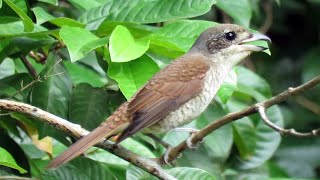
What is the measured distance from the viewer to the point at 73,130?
3346 mm

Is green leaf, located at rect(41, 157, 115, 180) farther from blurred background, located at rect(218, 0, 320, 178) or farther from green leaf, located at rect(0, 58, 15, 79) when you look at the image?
blurred background, located at rect(218, 0, 320, 178)

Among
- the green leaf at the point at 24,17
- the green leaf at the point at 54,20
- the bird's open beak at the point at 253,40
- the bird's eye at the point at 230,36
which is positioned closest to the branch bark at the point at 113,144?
the green leaf at the point at 24,17

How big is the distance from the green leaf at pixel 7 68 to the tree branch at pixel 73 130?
29.3 inches

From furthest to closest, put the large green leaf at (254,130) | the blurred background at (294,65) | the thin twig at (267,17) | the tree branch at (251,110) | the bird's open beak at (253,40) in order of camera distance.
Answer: the blurred background at (294,65)
the thin twig at (267,17)
the large green leaf at (254,130)
the bird's open beak at (253,40)
the tree branch at (251,110)

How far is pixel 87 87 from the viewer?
395 centimetres

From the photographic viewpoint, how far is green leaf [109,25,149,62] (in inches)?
135

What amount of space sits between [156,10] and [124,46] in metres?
0.35

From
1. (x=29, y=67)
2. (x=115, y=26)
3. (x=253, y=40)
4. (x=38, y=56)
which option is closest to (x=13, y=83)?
(x=29, y=67)

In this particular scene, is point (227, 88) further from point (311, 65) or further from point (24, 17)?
point (311, 65)

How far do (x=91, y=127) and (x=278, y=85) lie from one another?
4.30m

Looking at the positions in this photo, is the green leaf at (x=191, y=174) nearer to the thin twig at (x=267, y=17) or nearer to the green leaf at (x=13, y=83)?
the green leaf at (x=13, y=83)

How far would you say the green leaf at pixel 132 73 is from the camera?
3619mm

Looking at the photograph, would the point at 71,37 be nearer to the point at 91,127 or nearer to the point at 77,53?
the point at 77,53

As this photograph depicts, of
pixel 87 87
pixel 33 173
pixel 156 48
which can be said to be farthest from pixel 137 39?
pixel 33 173
